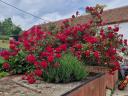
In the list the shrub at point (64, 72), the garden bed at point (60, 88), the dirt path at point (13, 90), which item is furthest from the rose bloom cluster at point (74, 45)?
the dirt path at point (13, 90)

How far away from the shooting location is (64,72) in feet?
14.6

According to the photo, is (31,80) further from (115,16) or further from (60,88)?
(115,16)

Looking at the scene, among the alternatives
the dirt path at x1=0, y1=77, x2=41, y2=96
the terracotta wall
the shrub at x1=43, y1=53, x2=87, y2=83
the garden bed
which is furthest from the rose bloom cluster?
the terracotta wall

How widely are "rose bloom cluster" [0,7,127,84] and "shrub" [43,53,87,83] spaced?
0.33 feet

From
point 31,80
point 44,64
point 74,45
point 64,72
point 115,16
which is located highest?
point 115,16

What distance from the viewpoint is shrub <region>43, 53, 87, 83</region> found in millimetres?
4465

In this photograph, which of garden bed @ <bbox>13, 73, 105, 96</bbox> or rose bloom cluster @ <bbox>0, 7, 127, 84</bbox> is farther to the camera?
rose bloom cluster @ <bbox>0, 7, 127, 84</bbox>

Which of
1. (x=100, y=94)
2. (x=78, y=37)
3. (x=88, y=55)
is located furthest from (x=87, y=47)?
(x=100, y=94)

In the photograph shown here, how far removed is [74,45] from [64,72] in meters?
1.42

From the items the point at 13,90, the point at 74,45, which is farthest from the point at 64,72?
the point at 74,45

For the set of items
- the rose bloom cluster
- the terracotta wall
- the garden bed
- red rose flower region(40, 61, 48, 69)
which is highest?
the terracotta wall

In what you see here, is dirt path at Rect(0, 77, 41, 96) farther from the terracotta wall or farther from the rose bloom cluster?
the terracotta wall

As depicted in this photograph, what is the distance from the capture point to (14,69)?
5492 mm

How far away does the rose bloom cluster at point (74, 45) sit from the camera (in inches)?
194
